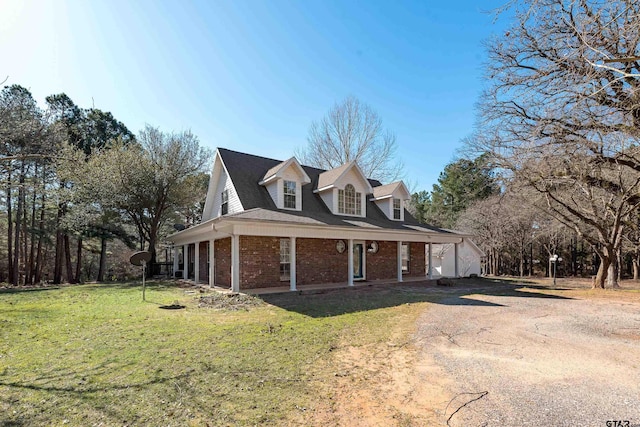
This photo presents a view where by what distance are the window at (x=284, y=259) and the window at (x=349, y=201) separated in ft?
11.6

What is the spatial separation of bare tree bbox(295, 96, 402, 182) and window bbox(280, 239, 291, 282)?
1486 centimetres

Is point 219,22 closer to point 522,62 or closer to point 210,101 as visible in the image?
point 210,101

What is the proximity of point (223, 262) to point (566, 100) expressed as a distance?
13.6 meters

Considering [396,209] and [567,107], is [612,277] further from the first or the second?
[567,107]

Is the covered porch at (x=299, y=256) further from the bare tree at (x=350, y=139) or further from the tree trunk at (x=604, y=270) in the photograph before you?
the bare tree at (x=350, y=139)

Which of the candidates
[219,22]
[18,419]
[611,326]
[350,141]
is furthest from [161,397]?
[350,141]

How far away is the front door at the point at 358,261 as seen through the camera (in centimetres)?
1623

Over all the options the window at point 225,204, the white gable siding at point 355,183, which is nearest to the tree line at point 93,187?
the window at point 225,204

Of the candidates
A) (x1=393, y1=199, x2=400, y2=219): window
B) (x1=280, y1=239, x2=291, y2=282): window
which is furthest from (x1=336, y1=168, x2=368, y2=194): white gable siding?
(x1=280, y1=239, x2=291, y2=282): window

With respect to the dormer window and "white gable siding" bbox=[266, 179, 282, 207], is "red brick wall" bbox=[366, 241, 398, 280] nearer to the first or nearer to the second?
the dormer window

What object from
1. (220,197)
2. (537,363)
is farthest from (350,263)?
(537,363)

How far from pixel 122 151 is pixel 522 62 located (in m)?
21.0

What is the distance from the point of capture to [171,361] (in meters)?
4.95

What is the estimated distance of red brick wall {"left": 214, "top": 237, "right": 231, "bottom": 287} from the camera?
14633 mm
